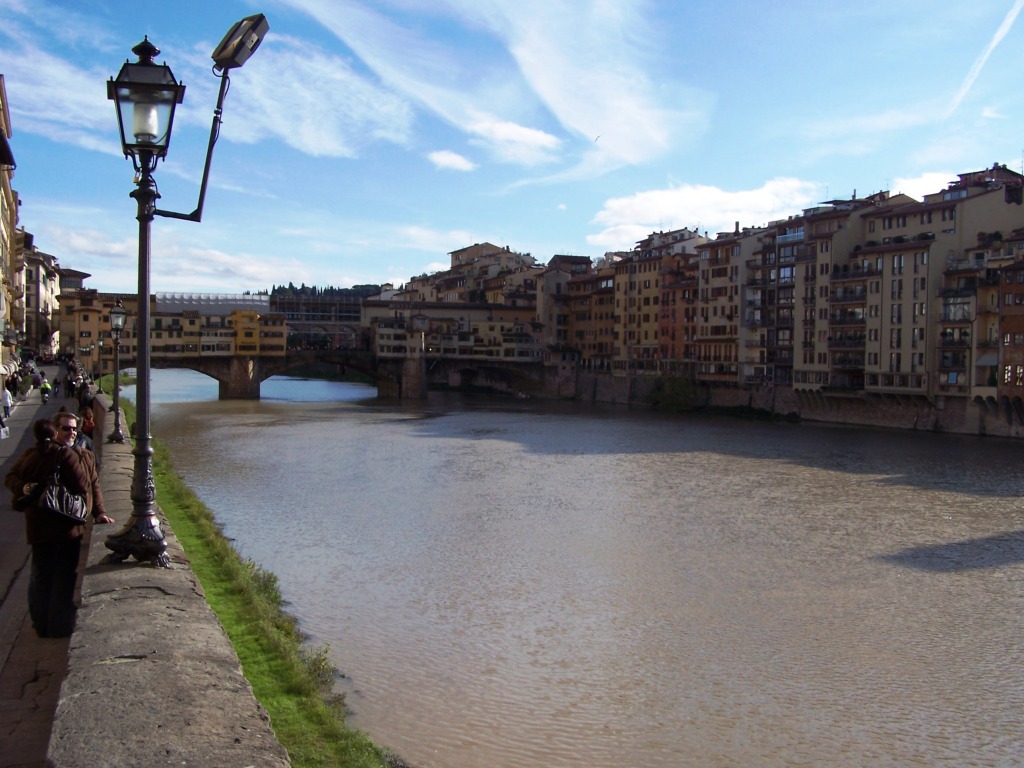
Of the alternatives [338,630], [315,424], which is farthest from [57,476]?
[315,424]

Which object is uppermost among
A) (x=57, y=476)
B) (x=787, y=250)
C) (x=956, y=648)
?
(x=787, y=250)

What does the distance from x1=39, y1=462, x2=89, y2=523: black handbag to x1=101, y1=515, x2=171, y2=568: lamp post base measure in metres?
0.59

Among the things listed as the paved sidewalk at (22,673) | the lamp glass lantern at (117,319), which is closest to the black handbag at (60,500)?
the paved sidewalk at (22,673)

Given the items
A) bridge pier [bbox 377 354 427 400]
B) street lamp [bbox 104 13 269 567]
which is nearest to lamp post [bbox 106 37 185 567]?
street lamp [bbox 104 13 269 567]

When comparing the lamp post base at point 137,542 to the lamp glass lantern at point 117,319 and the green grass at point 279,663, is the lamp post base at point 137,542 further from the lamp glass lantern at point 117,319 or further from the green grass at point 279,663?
the lamp glass lantern at point 117,319

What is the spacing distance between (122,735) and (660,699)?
21.0ft

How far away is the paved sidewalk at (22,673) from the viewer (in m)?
4.36

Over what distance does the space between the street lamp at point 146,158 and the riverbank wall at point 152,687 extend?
20cm

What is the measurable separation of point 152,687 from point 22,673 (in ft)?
5.35

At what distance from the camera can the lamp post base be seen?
5.90m

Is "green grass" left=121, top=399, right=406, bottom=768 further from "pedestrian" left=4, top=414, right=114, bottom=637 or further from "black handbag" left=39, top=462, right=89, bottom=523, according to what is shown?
"black handbag" left=39, top=462, right=89, bottom=523

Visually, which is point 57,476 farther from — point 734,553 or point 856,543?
point 856,543

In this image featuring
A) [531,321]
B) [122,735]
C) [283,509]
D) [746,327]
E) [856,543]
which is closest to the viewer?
[122,735]

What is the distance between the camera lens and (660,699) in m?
9.08
